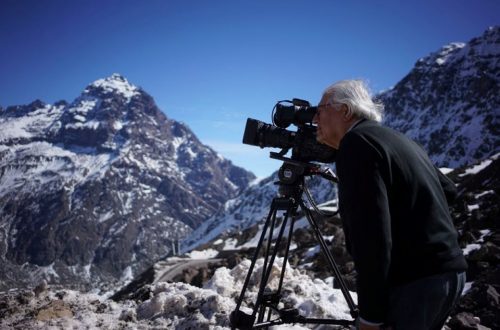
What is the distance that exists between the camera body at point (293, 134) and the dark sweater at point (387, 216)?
54.9 inches

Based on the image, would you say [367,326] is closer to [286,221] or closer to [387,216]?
[387,216]

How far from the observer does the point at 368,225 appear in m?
2.07

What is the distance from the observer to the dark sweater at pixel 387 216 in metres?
2.06

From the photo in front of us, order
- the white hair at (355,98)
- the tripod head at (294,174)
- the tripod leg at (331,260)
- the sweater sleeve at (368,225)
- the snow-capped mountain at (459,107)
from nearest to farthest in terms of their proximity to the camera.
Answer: the sweater sleeve at (368,225) < the white hair at (355,98) < the tripod leg at (331,260) < the tripod head at (294,174) < the snow-capped mountain at (459,107)

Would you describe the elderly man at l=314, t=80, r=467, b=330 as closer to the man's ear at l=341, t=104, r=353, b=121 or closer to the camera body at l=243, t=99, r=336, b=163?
the man's ear at l=341, t=104, r=353, b=121

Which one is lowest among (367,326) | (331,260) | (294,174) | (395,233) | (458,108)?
(367,326)

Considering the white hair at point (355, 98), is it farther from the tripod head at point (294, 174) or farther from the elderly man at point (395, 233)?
the tripod head at point (294, 174)

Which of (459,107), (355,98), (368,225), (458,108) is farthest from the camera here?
(458,108)

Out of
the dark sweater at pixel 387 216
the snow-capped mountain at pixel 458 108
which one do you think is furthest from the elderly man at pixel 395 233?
the snow-capped mountain at pixel 458 108

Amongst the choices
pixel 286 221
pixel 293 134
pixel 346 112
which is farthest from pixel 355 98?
pixel 286 221

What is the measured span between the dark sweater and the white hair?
282 mm

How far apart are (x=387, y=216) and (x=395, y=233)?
0.26m

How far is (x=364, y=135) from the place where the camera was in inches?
88.7

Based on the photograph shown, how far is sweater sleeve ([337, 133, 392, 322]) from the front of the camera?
2.05 meters
